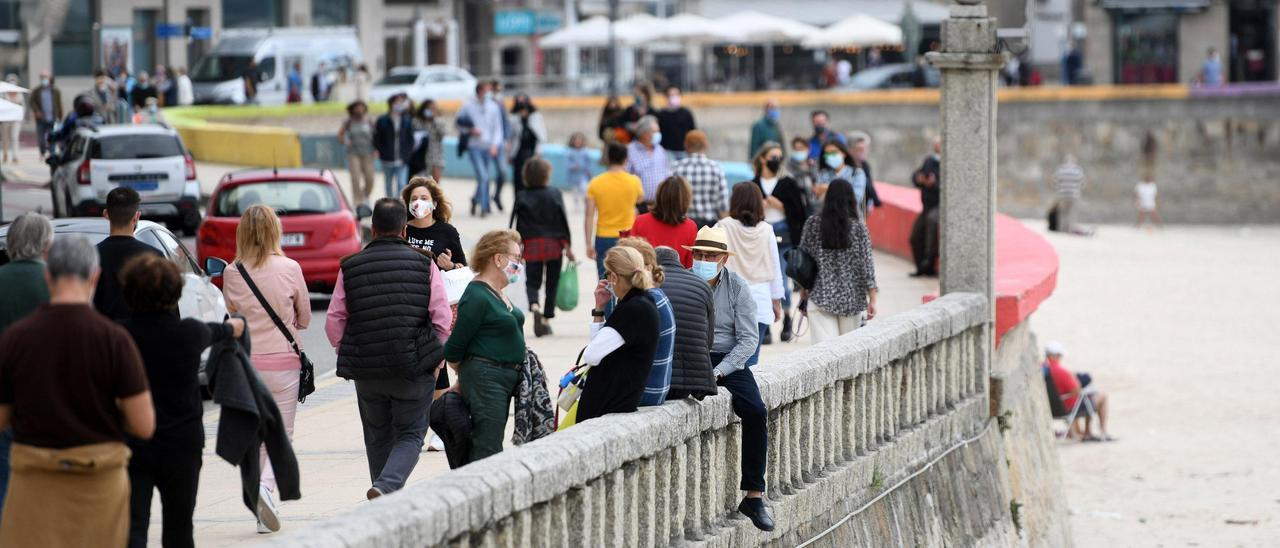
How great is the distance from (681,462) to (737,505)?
75cm

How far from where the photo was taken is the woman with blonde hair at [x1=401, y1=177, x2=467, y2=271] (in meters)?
10.7

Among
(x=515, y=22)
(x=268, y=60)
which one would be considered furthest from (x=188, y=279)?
(x=515, y=22)

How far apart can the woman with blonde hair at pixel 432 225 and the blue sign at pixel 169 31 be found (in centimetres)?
4306

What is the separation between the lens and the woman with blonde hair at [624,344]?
7.66 meters

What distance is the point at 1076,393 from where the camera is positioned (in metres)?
23.2

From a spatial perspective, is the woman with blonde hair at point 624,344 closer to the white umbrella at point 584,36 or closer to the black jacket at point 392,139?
the black jacket at point 392,139

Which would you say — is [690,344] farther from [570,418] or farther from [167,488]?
[167,488]

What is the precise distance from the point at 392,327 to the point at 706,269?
154 cm

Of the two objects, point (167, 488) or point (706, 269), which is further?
point (706, 269)

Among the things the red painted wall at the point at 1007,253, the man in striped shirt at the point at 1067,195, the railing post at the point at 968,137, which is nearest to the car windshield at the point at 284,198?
the red painted wall at the point at 1007,253

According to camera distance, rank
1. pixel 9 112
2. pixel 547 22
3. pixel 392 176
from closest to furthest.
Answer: pixel 9 112
pixel 392 176
pixel 547 22

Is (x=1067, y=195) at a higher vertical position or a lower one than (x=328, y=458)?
lower

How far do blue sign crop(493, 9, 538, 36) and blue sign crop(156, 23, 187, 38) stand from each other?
42.6 feet

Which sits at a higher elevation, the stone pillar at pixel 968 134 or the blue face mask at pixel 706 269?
the stone pillar at pixel 968 134
